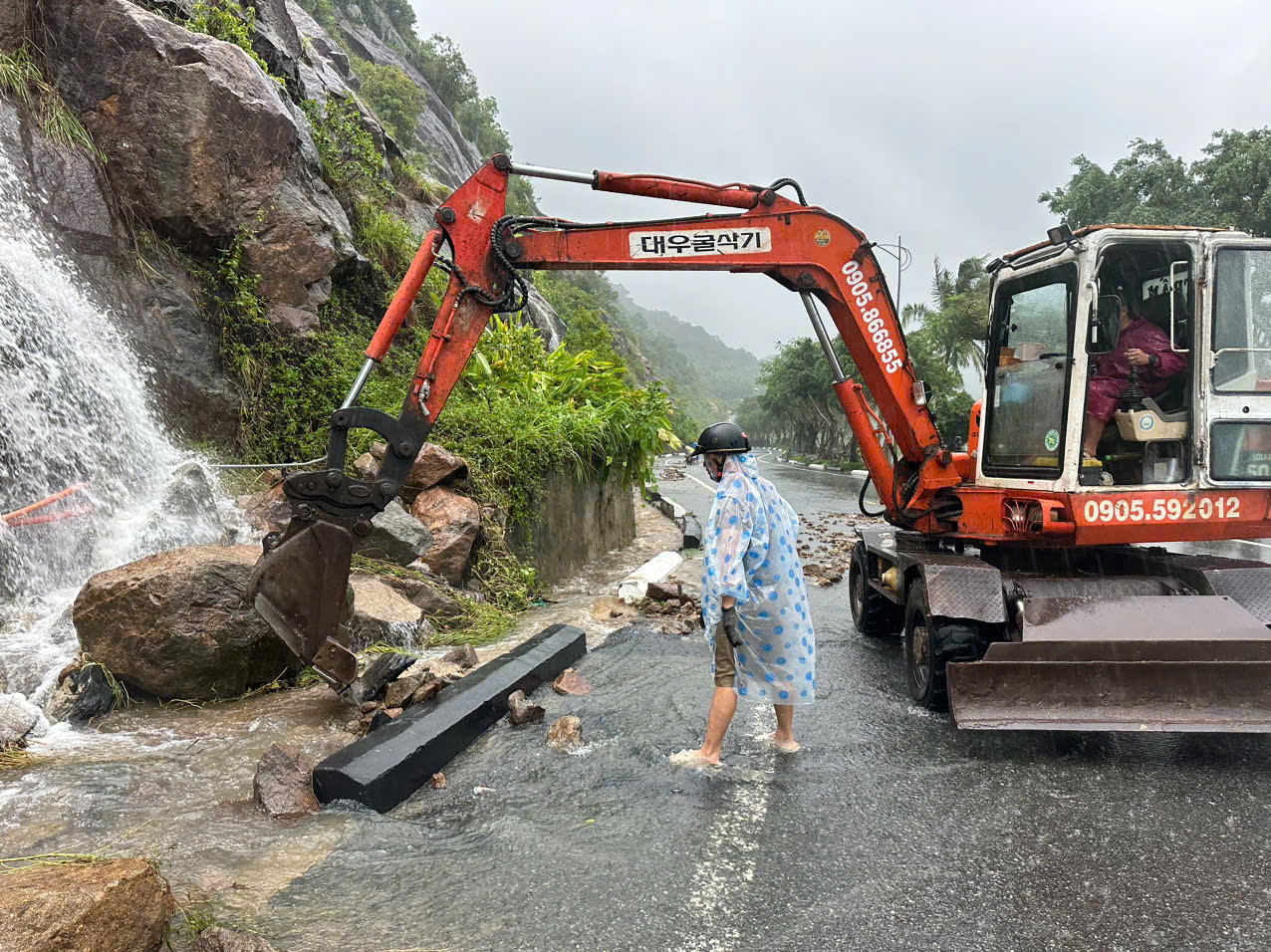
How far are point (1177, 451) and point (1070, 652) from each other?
63.1 inches

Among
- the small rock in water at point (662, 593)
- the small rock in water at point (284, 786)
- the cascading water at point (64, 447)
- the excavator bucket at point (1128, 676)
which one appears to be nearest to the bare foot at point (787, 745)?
the excavator bucket at point (1128, 676)

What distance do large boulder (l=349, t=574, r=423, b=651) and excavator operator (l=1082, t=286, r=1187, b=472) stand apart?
485cm

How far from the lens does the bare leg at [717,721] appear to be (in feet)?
14.6

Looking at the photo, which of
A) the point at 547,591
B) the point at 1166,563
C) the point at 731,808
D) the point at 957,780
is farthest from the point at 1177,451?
the point at 547,591

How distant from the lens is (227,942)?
2.59 metres

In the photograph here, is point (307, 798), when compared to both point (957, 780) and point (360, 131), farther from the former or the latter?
point (360, 131)

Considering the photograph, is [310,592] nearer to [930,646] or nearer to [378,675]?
[378,675]

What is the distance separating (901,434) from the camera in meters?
6.32

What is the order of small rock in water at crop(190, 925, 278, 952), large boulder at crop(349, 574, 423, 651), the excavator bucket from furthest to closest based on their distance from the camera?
large boulder at crop(349, 574, 423, 651) → the excavator bucket → small rock in water at crop(190, 925, 278, 952)

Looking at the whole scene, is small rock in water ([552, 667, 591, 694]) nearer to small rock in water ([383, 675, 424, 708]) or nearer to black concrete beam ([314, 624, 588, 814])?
black concrete beam ([314, 624, 588, 814])

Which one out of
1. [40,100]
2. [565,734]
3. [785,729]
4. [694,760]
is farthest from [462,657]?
[40,100]

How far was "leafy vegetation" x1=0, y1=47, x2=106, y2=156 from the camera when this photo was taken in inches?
365

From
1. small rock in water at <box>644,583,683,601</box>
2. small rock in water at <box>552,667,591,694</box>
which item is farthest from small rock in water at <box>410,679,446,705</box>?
small rock in water at <box>644,583,683,601</box>

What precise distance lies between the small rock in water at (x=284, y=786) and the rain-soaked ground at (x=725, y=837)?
83 mm
